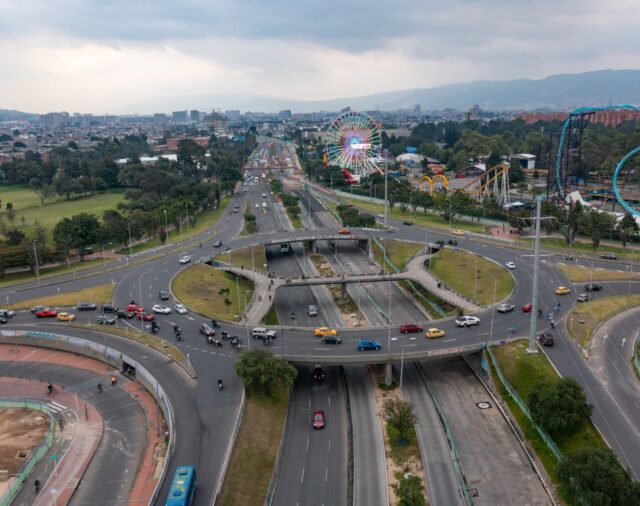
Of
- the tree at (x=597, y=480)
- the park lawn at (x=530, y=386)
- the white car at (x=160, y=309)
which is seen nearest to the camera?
the tree at (x=597, y=480)

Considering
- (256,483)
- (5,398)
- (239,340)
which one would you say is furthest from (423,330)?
(5,398)

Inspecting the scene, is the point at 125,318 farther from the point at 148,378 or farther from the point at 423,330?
the point at 423,330

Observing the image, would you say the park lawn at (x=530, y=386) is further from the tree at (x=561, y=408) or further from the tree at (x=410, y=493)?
the tree at (x=410, y=493)

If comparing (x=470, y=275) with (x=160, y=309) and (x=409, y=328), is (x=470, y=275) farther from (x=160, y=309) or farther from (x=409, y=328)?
(x=160, y=309)

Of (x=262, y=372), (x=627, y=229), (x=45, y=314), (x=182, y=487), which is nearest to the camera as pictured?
(x=182, y=487)

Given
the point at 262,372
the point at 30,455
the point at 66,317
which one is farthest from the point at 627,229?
the point at 30,455

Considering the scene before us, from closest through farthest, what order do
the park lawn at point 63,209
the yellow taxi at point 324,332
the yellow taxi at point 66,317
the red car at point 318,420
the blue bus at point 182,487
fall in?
the blue bus at point 182,487 < the red car at point 318,420 < the yellow taxi at point 324,332 < the yellow taxi at point 66,317 < the park lawn at point 63,209

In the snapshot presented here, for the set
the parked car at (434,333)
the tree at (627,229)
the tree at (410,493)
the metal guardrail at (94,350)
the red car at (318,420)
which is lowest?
the red car at (318,420)

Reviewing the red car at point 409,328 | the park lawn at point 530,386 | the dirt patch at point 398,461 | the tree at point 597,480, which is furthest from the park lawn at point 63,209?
the tree at point 597,480
